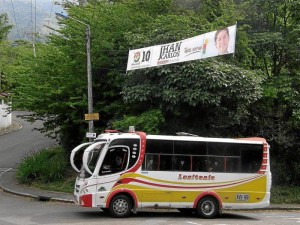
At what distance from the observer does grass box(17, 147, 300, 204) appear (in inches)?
1007

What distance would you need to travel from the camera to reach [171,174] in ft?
57.8

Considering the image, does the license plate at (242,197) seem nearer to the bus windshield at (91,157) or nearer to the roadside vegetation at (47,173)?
the bus windshield at (91,157)

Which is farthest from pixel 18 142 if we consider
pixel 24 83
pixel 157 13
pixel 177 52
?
pixel 177 52

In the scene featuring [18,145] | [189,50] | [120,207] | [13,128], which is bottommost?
[120,207]

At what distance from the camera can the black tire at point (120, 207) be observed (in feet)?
55.5

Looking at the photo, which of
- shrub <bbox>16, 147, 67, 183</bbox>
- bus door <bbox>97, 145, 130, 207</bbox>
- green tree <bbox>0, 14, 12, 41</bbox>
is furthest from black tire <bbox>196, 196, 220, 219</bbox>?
green tree <bbox>0, 14, 12, 41</bbox>

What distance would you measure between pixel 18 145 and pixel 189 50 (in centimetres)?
2742

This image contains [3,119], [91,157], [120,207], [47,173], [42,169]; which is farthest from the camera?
[3,119]

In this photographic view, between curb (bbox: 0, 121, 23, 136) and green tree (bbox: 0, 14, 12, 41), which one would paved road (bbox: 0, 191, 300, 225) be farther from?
green tree (bbox: 0, 14, 12, 41)

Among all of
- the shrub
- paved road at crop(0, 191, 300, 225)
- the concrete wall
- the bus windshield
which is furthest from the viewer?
the concrete wall

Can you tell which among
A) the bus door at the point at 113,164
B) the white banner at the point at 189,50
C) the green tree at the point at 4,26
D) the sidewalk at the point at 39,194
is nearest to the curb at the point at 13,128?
the green tree at the point at 4,26

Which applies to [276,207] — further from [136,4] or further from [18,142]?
[18,142]

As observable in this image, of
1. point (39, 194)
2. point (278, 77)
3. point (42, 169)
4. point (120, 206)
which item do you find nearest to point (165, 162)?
point (120, 206)

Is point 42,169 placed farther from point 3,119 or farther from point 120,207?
point 3,119
